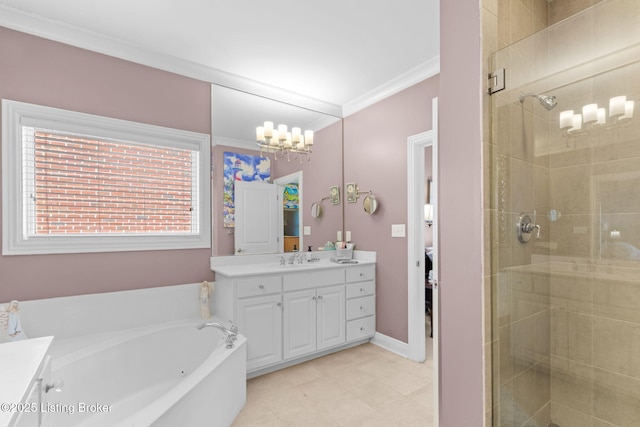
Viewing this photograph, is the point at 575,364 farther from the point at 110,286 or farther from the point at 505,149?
the point at 110,286

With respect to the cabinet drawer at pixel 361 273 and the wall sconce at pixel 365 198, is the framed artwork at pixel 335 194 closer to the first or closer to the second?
the wall sconce at pixel 365 198

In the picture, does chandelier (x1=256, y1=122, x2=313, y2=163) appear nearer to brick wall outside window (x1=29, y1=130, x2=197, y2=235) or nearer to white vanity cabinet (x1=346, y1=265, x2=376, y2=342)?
brick wall outside window (x1=29, y1=130, x2=197, y2=235)

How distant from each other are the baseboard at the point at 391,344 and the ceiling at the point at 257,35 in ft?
7.96

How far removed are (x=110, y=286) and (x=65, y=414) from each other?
2.78 ft

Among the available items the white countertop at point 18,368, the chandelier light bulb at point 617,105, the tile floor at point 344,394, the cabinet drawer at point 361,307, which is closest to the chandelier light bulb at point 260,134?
the cabinet drawer at point 361,307

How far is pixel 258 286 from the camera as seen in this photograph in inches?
93.8

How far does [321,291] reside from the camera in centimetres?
274

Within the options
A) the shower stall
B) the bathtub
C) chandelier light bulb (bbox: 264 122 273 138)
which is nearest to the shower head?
the shower stall

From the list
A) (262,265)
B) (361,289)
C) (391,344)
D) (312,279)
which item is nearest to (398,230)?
(361,289)

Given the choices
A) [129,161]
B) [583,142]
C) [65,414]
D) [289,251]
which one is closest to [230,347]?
[65,414]

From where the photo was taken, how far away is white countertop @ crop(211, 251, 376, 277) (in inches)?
96.3

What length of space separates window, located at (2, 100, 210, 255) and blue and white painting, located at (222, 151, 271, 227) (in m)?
0.17

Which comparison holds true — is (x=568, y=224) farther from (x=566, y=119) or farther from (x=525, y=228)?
(x=566, y=119)

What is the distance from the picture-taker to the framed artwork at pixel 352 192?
3379 millimetres
